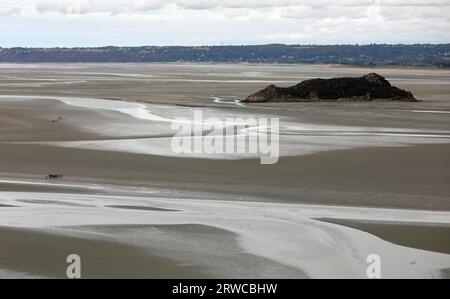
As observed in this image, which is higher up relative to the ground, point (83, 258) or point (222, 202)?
point (83, 258)

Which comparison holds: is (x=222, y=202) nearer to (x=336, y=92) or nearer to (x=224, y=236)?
(x=224, y=236)

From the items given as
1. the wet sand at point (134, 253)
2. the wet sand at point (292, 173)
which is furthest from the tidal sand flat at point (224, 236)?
the wet sand at point (292, 173)

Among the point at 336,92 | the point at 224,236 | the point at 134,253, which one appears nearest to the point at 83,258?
the point at 134,253

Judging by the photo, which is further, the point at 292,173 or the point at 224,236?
the point at 292,173

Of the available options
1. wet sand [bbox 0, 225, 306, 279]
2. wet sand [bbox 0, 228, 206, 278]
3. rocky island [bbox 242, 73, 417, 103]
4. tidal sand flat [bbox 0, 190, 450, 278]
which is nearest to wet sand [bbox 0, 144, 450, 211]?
tidal sand flat [bbox 0, 190, 450, 278]

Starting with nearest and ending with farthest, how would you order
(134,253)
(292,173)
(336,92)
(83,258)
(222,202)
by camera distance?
1. (83,258)
2. (134,253)
3. (222,202)
4. (292,173)
5. (336,92)

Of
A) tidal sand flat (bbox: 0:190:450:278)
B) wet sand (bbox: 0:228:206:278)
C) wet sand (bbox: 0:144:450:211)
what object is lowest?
wet sand (bbox: 0:144:450:211)

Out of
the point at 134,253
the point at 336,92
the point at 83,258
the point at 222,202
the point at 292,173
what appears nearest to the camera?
the point at 83,258

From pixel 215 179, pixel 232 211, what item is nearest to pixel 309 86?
pixel 215 179

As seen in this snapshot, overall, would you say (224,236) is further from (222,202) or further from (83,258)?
(222,202)

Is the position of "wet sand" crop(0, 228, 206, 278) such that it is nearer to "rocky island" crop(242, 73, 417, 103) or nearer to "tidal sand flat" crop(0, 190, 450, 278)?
"tidal sand flat" crop(0, 190, 450, 278)
